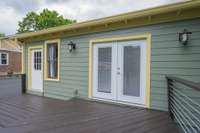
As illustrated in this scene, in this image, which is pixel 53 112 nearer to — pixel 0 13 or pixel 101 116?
pixel 101 116

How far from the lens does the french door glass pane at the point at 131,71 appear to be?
5547mm

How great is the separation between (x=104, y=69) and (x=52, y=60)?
2.57 metres

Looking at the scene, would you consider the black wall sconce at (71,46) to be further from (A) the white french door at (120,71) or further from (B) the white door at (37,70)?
(B) the white door at (37,70)

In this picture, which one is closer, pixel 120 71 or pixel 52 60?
pixel 120 71

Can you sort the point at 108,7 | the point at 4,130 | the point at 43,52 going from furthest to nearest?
the point at 108,7 → the point at 43,52 → the point at 4,130

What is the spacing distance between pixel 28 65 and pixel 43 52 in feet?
3.95

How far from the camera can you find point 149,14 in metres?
4.91

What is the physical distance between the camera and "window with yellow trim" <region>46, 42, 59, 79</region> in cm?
791

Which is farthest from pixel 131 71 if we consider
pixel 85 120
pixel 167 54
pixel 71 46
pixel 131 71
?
pixel 71 46

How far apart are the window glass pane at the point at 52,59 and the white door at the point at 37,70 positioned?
0.51 metres

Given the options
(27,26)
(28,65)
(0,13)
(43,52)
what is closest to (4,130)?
(43,52)

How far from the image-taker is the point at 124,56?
580cm

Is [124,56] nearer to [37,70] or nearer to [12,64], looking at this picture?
[37,70]

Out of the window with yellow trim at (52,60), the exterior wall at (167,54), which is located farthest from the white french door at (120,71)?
the window with yellow trim at (52,60)
